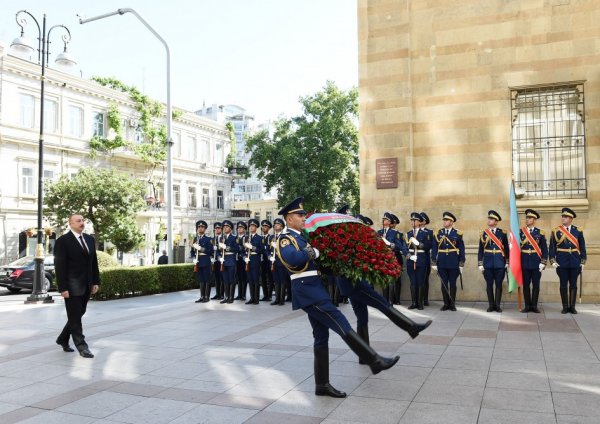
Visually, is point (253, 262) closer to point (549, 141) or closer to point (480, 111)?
point (480, 111)

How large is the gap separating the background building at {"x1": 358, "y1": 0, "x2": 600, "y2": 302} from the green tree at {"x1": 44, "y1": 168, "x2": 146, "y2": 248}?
914 inches

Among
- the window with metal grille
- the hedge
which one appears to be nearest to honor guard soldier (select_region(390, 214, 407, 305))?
the window with metal grille

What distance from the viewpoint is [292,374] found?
6316 millimetres

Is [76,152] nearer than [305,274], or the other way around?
[305,274]

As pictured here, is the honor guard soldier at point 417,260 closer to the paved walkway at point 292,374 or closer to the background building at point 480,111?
the background building at point 480,111

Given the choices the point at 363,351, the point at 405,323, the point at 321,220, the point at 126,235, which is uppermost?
the point at 321,220

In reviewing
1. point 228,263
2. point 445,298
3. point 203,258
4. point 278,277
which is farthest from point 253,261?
point 445,298

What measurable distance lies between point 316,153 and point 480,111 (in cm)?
3015

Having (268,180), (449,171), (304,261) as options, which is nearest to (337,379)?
(304,261)

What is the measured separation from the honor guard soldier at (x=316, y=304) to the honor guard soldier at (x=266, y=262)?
808 centimetres

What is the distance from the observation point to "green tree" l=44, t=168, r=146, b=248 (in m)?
31.5

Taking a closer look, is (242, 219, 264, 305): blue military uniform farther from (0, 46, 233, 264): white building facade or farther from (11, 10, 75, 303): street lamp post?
(0, 46, 233, 264): white building facade

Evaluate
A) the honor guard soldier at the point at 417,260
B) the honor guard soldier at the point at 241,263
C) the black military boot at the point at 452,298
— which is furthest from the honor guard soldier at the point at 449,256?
the honor guard soldier at the point at 241,263

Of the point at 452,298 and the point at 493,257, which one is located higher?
the point at 493,257
